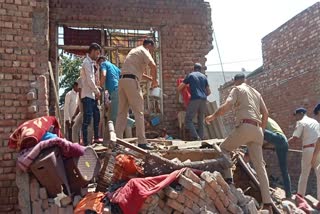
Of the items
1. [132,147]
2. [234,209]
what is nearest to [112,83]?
[132,147]

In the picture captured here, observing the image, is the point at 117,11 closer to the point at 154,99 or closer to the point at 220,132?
the point at 154,99

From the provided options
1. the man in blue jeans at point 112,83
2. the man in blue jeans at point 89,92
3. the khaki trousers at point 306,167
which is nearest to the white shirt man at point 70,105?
the man in blue jeans at point 112,83

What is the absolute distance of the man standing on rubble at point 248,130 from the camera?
5.95m

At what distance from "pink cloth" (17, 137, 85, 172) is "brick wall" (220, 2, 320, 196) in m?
7.93

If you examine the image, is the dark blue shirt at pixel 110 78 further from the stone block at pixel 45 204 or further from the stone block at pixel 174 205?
the stone block at pixel 174 205

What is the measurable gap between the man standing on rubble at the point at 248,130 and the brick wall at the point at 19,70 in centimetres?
256

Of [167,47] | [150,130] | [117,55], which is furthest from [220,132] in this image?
[117,55]

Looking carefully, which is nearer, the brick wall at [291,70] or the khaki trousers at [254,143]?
the khaki trousers at [254,143]

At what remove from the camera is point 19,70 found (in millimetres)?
6105

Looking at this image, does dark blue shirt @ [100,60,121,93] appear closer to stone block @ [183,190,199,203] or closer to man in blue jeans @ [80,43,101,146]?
man in blue jeans @ [80,43,101,146]

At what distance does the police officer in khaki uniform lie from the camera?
6219mm

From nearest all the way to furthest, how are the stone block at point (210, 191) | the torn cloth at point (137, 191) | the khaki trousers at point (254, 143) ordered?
the torn cloth at point (137, 191) → the stone block at point (210, 191) → the khaki trousers at point (254, 143)

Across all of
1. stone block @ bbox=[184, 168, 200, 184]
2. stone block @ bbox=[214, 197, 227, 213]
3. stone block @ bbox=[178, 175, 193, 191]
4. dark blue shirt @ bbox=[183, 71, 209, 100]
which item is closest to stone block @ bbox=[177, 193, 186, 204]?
stone block @ bbox=[178, 175, 193, 191]

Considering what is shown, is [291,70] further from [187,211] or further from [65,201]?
[65,201]
